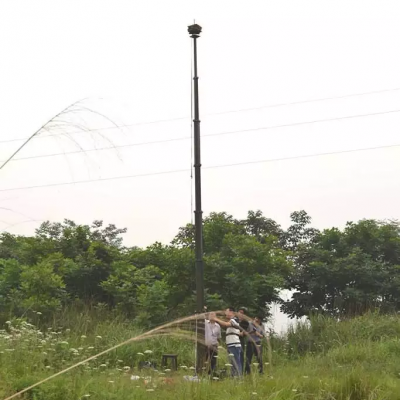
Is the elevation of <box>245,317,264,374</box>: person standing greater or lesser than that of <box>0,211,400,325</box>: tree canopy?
lesser

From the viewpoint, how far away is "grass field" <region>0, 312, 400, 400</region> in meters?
6.48

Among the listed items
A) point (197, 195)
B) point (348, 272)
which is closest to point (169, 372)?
point (197, 195)

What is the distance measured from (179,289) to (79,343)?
5.16 metres

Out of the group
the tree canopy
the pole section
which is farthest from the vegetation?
the pole section

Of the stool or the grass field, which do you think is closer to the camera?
the grass field

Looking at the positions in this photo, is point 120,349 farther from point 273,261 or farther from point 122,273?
point 273,261

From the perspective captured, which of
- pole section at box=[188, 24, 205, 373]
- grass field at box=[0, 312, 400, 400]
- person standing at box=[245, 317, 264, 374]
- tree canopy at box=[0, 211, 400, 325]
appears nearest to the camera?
grass field at box=[0, 312, 400, 400]

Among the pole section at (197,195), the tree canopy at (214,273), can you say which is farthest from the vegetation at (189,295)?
the pole section at (197,195)

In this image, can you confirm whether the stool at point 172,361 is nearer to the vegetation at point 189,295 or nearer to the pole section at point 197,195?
the vegetation at point 189,295

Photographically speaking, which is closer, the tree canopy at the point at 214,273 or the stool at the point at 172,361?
the stool at the point at 172,361

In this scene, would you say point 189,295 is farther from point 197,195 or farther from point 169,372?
point 169,372

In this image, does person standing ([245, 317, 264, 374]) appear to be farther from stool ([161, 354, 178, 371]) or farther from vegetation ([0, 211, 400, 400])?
stool ([161, 354, 178, 371])

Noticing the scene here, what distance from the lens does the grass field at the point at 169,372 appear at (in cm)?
648

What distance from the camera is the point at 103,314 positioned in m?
16.0
